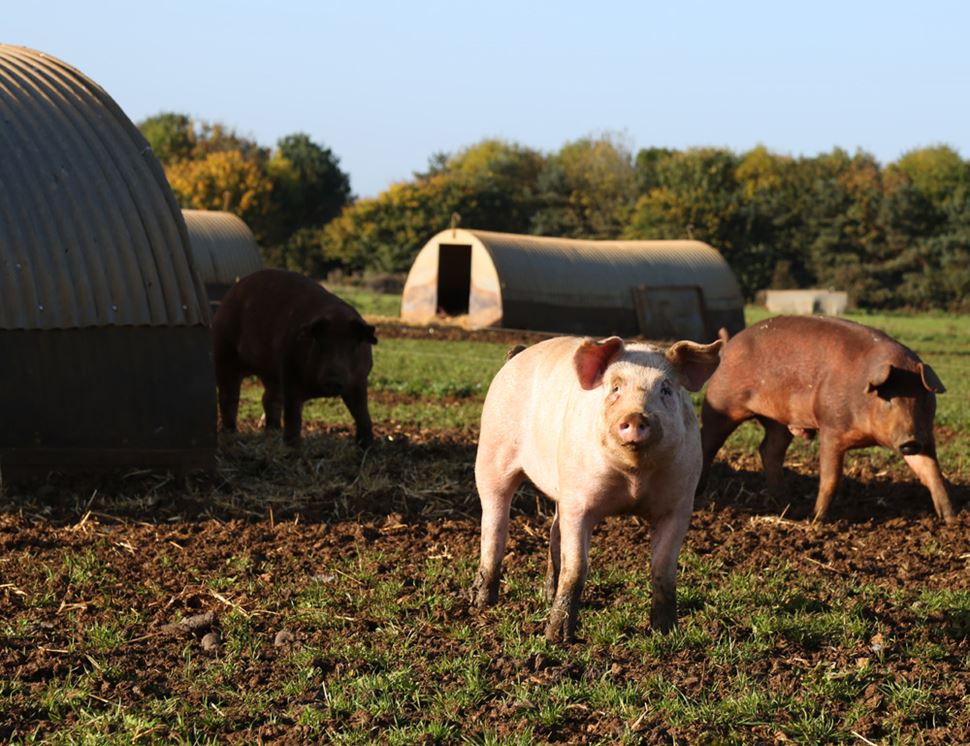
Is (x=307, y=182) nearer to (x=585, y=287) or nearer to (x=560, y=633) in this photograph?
(x=585, y=287)

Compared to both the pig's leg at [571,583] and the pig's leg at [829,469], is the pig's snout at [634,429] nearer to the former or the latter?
the pig's leg at [571,583]

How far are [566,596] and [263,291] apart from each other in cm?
624

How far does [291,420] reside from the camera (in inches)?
405

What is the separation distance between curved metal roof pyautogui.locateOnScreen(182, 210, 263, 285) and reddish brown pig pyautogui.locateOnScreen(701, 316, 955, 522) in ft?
78.4

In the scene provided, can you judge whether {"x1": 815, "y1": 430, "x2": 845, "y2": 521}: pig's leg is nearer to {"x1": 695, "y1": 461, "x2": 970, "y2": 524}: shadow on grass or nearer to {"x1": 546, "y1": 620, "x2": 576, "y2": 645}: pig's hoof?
{"x1": 695, "y1": 461, "x2": 970, "y2": 524}: shadow on grass

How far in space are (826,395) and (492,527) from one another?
321 cm

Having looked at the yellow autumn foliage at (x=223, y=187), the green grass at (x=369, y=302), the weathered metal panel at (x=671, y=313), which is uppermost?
the yellow autumn foliage at (x=223, y=187)

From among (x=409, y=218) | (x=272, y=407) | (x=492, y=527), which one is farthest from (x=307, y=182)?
(x=492, y=527)

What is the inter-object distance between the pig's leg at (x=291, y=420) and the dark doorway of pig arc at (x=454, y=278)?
19380 mm

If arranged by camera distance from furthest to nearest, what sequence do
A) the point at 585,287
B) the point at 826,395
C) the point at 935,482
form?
the point at 585,287 < the point at 935,482 < the point at 826,395

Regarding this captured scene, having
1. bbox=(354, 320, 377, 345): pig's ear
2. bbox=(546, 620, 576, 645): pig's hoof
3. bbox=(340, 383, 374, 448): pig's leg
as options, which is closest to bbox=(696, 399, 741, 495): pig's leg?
bbox=(354, 320, 377, 345): pig's ear

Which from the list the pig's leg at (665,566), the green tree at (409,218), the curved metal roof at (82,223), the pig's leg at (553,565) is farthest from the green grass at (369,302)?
the pig's leg at (665,566)

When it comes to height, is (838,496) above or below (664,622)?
below

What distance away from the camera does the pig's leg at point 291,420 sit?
1029 cm
